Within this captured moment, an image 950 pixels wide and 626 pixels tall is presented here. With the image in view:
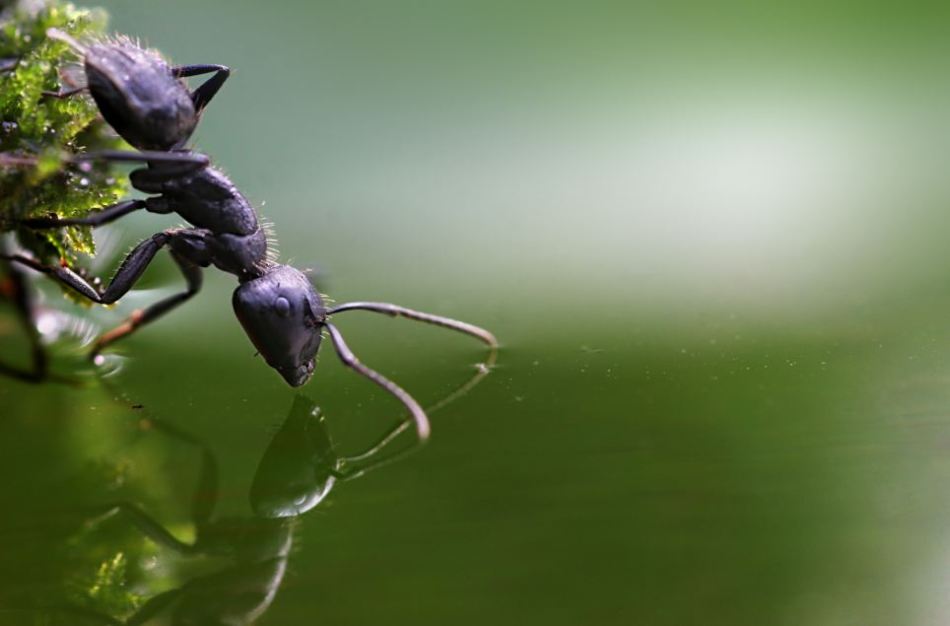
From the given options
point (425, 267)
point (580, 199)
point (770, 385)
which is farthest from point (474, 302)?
point (770, 385)

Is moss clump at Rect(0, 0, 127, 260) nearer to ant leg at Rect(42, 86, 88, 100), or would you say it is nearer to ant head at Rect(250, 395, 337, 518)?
ant leg at Rect(42, 86, 88, 100)

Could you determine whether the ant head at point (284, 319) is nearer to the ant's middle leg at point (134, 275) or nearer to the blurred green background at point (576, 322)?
the blurred green background at point (576, 322)

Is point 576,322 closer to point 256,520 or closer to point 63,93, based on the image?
point 256,520

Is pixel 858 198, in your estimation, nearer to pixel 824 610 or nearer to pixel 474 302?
pixel 474 302

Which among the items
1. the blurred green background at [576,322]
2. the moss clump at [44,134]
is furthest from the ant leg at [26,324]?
the moss clump at [44,134]

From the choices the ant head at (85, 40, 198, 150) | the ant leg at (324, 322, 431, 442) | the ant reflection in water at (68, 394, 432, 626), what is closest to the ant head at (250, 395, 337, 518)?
the ant reflection in water at (68, 394, 432, 626)

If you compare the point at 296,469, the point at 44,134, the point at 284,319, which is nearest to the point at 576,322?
the point at 284,319
